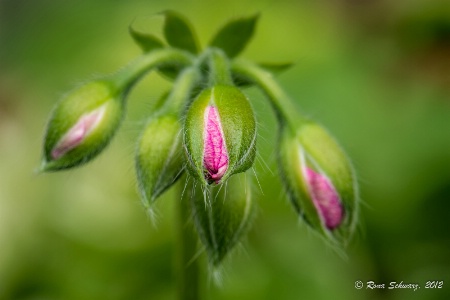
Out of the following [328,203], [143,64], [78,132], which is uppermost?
[143,64]

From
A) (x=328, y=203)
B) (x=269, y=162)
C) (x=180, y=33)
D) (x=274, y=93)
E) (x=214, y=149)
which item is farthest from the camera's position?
(x=269, y=162)

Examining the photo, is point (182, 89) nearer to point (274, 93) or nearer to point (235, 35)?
point (274, 93)

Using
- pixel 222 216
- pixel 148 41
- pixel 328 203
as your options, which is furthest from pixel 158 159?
pixel 148 41

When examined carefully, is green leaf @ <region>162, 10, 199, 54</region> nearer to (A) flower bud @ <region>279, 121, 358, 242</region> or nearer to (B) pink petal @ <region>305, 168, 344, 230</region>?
(A) flower bud @ <region>279, 121, 358, 242</region>

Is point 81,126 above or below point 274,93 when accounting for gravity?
above

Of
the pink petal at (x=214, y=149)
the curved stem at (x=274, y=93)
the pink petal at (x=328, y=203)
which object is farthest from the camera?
the curved stem at (x=274, y=93)

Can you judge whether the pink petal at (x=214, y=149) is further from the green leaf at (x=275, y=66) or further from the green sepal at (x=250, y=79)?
the green leaf at (x=275, y=66)

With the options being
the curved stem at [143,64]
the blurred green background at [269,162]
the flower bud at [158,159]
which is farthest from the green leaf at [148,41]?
the blurred green background at [269,162]

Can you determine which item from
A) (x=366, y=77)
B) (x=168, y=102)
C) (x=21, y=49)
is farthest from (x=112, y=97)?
(x=21, y=49)
